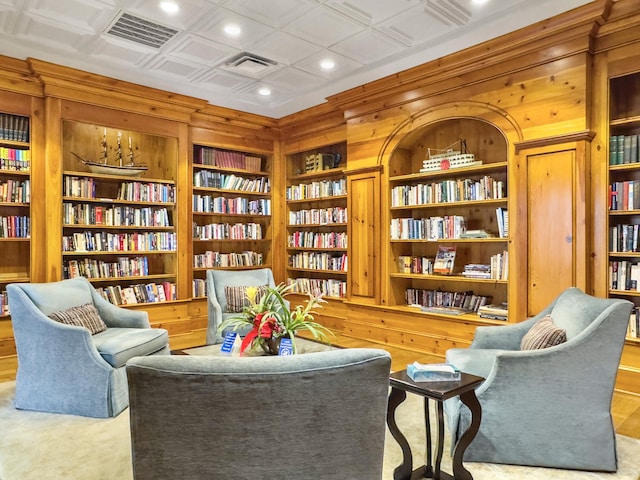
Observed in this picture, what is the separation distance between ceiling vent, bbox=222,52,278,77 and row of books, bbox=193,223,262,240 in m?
2.08

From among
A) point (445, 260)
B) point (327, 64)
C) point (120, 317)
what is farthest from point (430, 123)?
point (120, 317)

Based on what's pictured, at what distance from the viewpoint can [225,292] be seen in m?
4.51

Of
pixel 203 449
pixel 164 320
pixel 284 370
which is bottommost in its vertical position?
pixel 164 320

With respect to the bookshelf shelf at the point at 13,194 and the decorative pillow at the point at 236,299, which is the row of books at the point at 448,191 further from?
the bookshelf shelf at the point at 13,194

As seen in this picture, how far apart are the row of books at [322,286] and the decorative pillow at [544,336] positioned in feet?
10.2

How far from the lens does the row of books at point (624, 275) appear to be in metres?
3.37

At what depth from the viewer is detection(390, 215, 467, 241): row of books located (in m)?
4.47

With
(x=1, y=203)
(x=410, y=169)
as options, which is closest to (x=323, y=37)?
(x=410, y=169)

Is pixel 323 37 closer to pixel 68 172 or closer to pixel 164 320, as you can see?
pixel 68 172

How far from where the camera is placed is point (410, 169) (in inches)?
205

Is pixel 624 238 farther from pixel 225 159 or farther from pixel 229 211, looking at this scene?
pixel 225 159

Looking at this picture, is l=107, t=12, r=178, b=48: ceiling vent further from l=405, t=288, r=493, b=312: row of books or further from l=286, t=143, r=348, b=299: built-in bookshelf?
l=405, t=288, r=493, b=312: row of books

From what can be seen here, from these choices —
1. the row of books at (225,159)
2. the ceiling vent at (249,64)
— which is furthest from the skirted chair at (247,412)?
the row of books at (225,159)

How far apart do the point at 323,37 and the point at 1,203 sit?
135 inches
